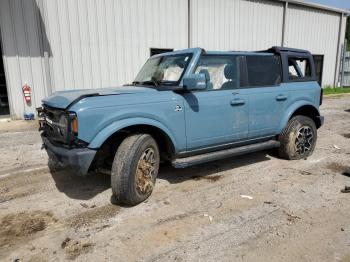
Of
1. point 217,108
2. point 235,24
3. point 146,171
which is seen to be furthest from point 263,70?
point 235,24

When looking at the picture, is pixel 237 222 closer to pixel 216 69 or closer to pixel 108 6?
pixel 216 69

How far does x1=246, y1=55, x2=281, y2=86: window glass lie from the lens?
5136mm

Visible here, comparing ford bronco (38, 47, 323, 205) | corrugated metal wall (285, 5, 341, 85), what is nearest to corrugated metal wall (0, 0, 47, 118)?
ford bronco (38, 47, 323, 205)

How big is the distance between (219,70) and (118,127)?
193 centimetres

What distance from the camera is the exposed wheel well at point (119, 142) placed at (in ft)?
13.5

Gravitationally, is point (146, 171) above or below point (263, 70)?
below

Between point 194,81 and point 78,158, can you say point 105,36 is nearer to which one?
point 194,81

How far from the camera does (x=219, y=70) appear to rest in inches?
193

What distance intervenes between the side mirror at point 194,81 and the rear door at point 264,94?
43.0 inches

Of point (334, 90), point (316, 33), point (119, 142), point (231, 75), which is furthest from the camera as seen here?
point (334, 90)

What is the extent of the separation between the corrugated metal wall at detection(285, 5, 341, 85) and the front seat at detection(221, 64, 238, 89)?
500 inches

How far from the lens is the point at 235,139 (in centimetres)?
497

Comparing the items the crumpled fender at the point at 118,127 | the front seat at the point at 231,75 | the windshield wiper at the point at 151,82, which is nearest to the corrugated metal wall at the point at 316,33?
the front seat at the point at 231,75

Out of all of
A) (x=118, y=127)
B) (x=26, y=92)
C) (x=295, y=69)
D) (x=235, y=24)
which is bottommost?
(x=26, y=92)
